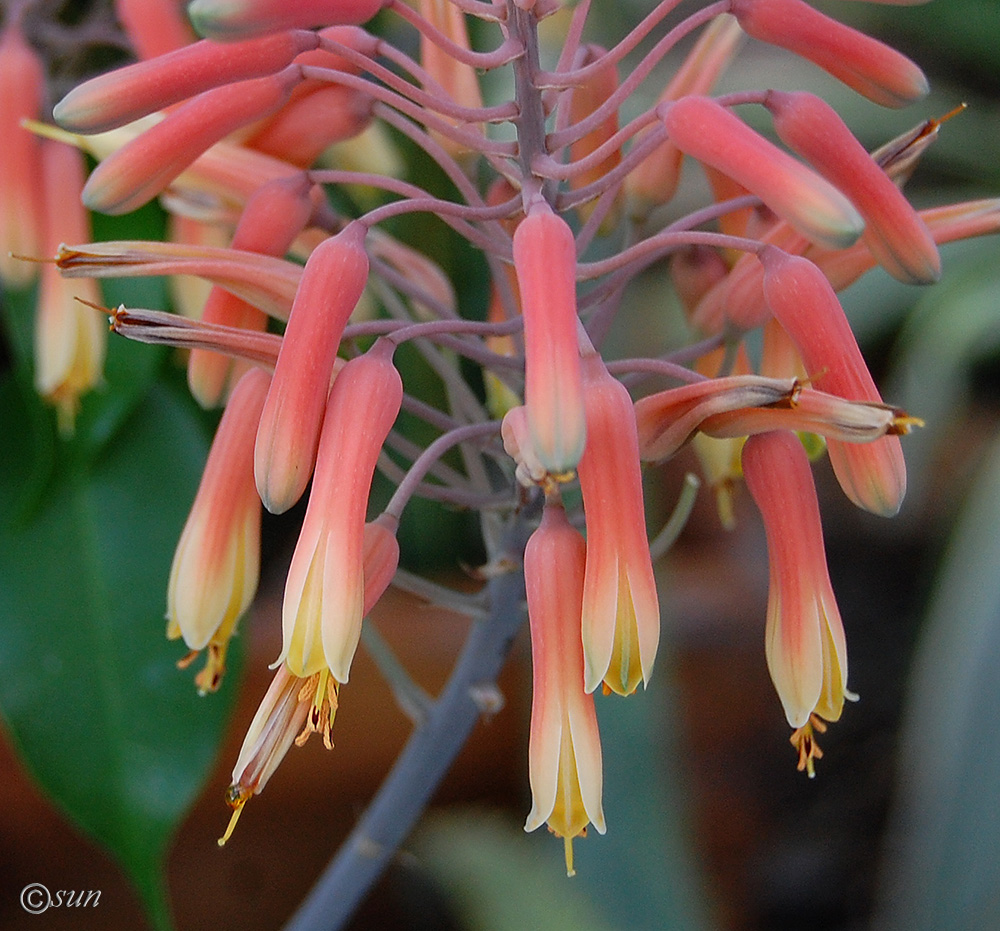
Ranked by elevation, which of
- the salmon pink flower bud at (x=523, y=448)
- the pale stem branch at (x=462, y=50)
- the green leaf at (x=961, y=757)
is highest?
the pale stem branch at (x=462, y=50)

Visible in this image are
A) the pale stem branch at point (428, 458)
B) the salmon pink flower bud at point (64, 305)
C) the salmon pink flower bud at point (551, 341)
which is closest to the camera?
the salmon pink flower bud at point (551, 341)

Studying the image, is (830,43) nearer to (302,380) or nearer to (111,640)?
(302,380)

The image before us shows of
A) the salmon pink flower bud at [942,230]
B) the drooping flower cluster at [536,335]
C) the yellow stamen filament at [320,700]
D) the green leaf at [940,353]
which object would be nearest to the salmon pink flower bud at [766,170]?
the drooping flower cluster at [536,335]

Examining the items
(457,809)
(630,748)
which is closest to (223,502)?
(630,748)

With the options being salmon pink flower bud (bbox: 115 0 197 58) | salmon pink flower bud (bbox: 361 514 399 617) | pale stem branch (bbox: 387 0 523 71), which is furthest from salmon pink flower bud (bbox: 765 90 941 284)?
salmon pink flower bud (bbox: 115 0 197 58)

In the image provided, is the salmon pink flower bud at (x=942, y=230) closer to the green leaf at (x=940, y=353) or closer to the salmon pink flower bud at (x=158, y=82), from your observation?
the salmon pink flower bud at (x=158, y=82)

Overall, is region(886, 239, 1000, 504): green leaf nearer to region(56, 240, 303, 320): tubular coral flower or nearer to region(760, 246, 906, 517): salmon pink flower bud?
region(760, 246, 906, 517): salmon pink flower bud

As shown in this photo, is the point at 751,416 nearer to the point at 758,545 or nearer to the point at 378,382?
the point at 378,382
